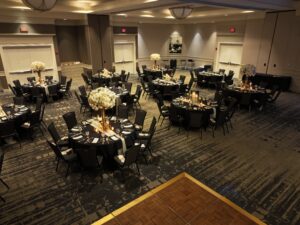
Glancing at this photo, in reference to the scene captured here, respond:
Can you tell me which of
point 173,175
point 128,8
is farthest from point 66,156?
point 128,8

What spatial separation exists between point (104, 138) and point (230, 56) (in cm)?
1459

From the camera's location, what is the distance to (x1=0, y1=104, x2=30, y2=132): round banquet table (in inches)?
257

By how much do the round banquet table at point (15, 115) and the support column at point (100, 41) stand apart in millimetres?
7892

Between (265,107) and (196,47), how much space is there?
10882 mm

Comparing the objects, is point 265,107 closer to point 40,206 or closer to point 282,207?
point 282,207

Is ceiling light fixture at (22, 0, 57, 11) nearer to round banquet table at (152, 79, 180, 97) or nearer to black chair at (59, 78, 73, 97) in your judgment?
black chair at (59, 78, 73, 97)

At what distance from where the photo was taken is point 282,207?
427cm

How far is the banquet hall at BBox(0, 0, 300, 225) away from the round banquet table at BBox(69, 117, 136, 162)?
25 mm

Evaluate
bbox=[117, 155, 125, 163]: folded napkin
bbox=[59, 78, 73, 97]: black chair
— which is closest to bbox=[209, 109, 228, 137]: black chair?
bbox=[117, 155, 125, 163]: folded napkin

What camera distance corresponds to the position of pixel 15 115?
6.76m

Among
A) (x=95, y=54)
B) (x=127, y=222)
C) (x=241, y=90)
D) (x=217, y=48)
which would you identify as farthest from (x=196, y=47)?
(x=127, y=222)

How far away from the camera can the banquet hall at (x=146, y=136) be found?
4.27 m

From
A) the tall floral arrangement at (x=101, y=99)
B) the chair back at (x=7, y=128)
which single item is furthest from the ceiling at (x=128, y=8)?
the chair back at (x=7, y=128)

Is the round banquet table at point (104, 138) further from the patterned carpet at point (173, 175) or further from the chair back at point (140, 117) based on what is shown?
the chair back at point (140, 117)
